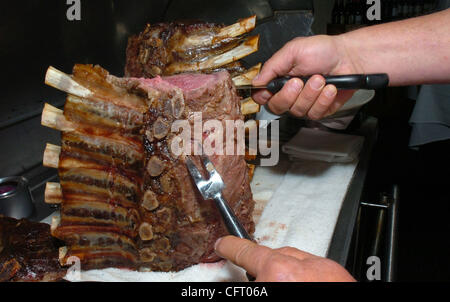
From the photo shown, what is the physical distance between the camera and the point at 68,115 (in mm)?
1381

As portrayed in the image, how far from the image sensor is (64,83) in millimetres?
1334

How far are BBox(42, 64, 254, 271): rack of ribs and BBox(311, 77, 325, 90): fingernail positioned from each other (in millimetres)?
354

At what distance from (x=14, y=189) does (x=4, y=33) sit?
0.81 metres

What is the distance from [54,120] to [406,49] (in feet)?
5.14

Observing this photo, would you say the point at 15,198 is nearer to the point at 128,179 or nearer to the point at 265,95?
the point at 128,179

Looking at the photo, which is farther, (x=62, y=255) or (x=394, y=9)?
(x=394, y=9)

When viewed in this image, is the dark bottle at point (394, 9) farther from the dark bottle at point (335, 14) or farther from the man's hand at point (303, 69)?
Answer: the man's hand at point (303, 69)

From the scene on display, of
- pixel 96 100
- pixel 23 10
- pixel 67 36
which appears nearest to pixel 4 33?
pixel 23 10

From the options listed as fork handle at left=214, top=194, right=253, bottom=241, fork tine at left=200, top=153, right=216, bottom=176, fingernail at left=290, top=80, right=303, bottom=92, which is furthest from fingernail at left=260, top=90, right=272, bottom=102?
fork handle at left=214, top=194, right=253, bottom=241

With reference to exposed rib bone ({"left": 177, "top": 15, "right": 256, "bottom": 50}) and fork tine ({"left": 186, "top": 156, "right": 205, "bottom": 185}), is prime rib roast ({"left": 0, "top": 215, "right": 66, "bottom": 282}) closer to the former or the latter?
fork tine ({"left": 186, "top": 156, "right": 205, "bottom": 185})

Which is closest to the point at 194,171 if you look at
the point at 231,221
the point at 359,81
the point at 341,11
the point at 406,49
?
the point at 231,221

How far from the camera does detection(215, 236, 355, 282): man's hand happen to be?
0.92 m

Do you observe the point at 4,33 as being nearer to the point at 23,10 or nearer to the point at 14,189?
the point at 23,10

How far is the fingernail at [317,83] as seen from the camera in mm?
1560
